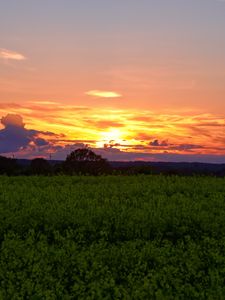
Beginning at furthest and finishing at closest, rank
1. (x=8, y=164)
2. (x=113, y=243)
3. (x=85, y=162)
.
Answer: (x=8, y=164)
(x=85, y=162)
(x=113, y=243)

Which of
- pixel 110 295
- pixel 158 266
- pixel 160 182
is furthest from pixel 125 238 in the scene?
pixel 160 182

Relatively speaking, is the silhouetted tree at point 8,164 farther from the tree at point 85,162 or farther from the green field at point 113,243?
the green field at point 113,243

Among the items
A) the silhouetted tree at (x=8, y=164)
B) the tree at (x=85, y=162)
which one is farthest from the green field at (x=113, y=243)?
the silhouetted tree at (x=8, y=164)

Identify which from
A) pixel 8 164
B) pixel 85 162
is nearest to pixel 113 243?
pixel 85 162

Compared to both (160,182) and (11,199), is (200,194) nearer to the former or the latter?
(160,182)

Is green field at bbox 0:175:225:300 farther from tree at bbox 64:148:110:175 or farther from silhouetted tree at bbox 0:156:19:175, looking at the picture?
silhouetted tree at bbox 0:156:19:175

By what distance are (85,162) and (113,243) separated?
36.9 meters

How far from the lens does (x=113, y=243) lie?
10.5 m

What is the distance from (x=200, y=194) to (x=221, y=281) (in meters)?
8.88

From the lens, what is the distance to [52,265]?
8633mm

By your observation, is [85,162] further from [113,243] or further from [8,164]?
[113,243]

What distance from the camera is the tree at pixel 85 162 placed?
45719mm

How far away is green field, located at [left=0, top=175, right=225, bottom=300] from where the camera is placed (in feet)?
24.9

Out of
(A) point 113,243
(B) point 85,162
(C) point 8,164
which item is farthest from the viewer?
(C) point 8,164
